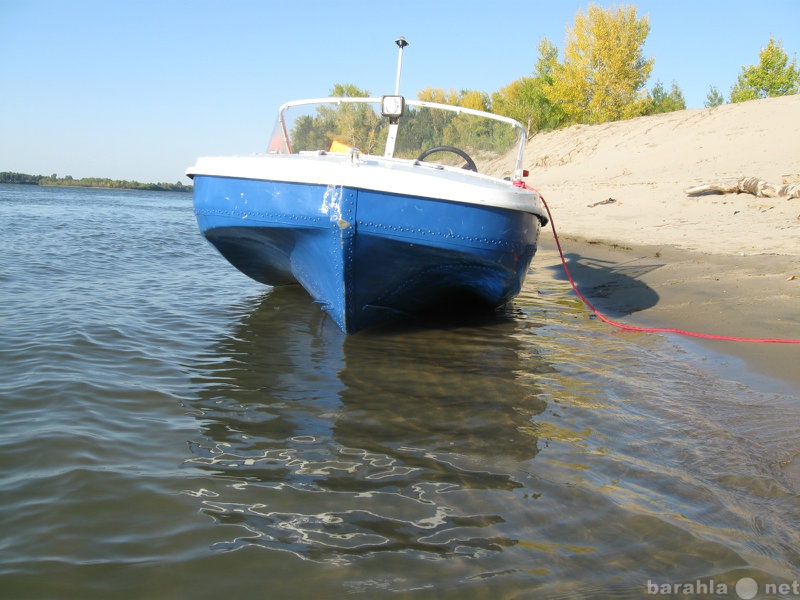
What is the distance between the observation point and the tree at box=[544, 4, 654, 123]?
28.3 m

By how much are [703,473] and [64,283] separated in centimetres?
715

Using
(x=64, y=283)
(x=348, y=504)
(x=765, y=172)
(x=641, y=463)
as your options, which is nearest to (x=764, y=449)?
(x=641, y=463)

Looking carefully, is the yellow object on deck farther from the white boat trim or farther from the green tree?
the green tree

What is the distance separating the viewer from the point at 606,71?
1124 inches

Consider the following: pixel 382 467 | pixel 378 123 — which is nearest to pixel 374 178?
pixel 378 123

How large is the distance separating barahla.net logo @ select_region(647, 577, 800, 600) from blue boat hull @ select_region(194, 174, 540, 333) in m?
2.82

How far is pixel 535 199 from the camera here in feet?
16.8

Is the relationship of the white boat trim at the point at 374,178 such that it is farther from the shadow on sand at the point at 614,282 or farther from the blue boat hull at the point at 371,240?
the shadow on sand at the point at 614,282

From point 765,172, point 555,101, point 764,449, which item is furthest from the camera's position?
point 555,101

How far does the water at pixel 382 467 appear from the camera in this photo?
204 centimetres

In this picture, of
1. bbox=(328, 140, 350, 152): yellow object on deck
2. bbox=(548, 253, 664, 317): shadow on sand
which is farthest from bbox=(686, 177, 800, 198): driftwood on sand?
bbox=(328, 140, 350, 152): yellow object on deck

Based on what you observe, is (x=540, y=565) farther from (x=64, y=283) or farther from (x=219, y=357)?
(x=64, y=283)

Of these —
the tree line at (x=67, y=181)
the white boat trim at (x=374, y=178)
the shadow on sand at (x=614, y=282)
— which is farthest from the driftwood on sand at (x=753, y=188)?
the tree line at (x=67, y=181)

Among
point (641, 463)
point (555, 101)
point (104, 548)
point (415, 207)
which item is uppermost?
point (555, 101)
